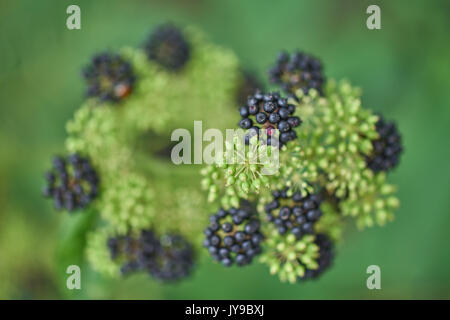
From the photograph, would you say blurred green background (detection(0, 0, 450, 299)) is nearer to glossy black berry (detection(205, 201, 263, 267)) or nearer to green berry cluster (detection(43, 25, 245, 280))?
green berry cluster (detection(43, 25, 245, 280))

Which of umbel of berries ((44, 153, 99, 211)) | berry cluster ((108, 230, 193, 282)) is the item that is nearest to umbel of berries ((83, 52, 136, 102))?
umbel of berries ((44, 153, 99, 211))

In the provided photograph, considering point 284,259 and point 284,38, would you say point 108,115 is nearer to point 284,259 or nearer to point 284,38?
point 284,259

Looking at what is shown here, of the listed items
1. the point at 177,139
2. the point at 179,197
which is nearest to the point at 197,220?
the point at 179,197

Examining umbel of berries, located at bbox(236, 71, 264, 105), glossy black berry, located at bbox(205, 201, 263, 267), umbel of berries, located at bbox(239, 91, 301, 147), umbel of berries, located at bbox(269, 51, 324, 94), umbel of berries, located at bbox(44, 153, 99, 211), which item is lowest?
glossy black berry, located at bbox(205, 201, 263, 267)

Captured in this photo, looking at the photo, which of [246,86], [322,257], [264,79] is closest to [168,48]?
[246,86]

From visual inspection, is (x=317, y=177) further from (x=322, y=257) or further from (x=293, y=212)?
(x=322, y=257)
